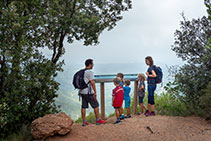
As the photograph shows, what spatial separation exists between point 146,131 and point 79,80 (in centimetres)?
261

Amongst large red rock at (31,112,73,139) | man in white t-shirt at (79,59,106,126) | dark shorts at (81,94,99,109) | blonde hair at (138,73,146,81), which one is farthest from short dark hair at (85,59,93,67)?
blonde hair at (138,73,146,81)

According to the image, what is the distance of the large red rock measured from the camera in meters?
6.88

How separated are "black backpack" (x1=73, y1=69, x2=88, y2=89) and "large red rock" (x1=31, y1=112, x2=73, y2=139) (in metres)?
1.19

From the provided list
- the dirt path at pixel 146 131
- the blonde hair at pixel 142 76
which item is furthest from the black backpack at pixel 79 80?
the blonde hair at pixel 142 76

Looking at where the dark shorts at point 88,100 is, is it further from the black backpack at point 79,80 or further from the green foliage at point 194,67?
the green foliage at point 194,67

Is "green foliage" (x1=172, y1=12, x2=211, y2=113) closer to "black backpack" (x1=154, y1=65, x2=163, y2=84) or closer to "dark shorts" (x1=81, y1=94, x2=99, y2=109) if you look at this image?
"black backpack" (x1=154, y1=65, x2=163, y2=84)

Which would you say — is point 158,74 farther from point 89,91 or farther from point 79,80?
point 79,80

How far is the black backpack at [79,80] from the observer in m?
7.64

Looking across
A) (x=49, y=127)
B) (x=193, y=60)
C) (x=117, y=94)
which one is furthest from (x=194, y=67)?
(x=49, y=127)

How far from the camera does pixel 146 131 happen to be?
7418 millimetres

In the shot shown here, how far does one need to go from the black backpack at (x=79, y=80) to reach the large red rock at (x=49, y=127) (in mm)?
1190

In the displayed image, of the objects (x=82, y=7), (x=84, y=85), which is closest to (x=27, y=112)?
(x=84, y=85)

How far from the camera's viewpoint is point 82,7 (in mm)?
8094

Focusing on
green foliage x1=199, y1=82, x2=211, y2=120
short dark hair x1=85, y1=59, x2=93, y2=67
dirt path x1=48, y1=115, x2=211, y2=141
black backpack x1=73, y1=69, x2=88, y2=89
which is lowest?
dirt path x1=48, y1=115, x2=211, y2=141
